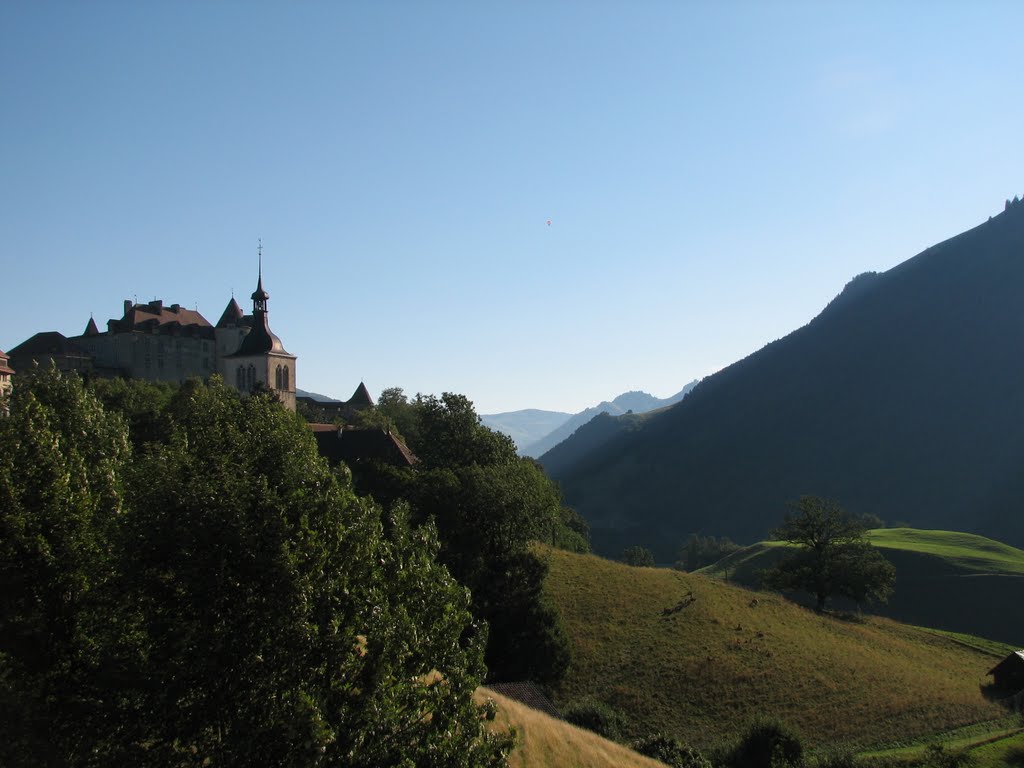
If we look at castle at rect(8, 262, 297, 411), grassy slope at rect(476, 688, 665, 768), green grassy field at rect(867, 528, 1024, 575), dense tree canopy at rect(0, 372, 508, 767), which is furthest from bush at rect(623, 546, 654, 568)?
dense tree canopy at rect(0, 372, 508, 767)

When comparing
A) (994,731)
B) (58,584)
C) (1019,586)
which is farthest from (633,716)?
(1019,586)

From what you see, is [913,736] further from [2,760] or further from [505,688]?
[2,760]

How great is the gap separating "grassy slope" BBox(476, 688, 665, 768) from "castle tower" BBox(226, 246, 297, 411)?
71884mm

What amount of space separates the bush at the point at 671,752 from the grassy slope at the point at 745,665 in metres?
3.22

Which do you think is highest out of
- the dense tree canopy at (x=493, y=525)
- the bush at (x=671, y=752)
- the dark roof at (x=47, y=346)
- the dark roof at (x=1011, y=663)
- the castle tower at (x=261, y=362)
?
the dark roof at (x=47, y=346)

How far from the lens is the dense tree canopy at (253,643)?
1508cm

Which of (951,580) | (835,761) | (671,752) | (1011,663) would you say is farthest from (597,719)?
(951,580)

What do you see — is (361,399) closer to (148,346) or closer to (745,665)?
(148,346)

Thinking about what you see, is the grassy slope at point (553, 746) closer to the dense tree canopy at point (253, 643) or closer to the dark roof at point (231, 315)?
the dense tree canopy at point (253, 643)

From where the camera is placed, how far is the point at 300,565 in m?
15.8

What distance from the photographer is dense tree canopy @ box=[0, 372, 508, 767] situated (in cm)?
1508

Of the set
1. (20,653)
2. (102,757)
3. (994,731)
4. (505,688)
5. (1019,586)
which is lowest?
(1019,586)

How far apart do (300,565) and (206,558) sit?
1.92m

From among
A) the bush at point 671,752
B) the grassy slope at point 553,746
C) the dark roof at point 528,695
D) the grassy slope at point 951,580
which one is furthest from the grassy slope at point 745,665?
the grassy slope at point 951,580
